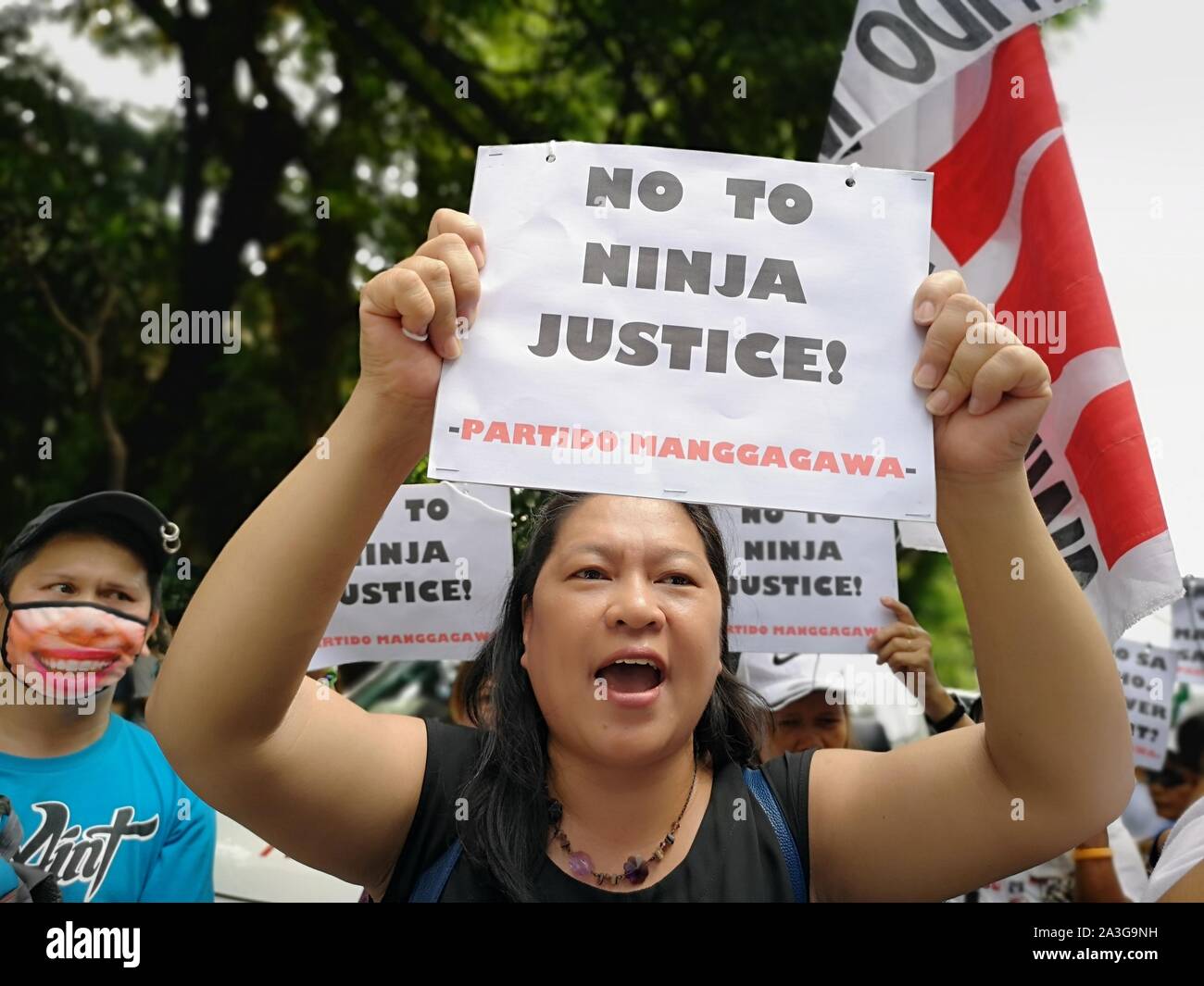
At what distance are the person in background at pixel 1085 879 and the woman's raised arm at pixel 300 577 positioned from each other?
256 cm

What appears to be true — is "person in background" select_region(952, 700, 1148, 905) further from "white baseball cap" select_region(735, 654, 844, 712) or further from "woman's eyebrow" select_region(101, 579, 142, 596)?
"woman's eyebrow" select_region(101, 579, 142, 596)

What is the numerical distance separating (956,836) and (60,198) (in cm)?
797

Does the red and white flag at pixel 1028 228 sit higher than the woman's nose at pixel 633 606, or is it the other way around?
the red and white flag at pixel 1028 228

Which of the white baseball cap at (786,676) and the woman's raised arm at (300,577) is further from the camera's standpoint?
the white baseball cap at (786,676)

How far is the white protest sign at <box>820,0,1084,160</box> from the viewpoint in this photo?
3662 millimetres

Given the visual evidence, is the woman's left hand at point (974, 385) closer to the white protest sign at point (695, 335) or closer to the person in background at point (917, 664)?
the white protest sign at point (695, 335)

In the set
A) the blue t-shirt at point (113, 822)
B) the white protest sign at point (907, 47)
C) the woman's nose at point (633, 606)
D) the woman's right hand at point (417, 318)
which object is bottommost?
the blue t-shirt at point (113, 822)

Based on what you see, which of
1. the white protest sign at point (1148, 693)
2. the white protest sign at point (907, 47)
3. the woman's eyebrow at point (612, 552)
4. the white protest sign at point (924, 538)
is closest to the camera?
the woman's eyebrow at point (612, 552)

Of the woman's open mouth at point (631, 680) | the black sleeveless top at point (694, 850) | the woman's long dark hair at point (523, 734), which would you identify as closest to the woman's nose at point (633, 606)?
the woman's open mouth at point (631, 680)

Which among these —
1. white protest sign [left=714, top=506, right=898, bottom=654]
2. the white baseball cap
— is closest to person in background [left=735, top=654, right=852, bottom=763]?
the white baseball cap

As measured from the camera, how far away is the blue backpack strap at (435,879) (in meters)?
2.09

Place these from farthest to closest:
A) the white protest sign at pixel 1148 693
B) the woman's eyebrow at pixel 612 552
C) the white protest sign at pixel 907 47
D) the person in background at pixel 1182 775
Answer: the person in background at pixel 1182 775 < the white protest sign at pixel 1148 693 < the white protest sign at pixel 907 47 < the woman's eyebrow at pixel 612 552

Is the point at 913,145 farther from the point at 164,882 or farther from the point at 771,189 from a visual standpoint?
the point at 164,882

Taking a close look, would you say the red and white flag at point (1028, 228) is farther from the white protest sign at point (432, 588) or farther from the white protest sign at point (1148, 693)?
the white protest sign at point (1148, 693)
